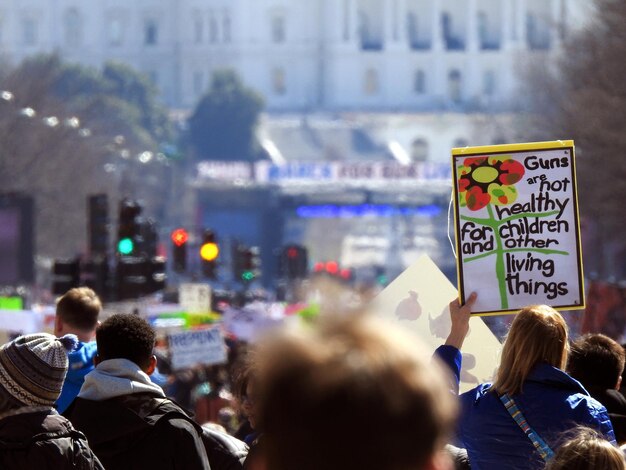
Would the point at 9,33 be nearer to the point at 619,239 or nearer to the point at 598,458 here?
the point at 619,239

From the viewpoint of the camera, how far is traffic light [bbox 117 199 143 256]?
2159 cm

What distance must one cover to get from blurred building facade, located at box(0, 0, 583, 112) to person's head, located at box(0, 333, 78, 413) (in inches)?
4541

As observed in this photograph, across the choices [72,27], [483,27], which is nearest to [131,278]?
[72,27]

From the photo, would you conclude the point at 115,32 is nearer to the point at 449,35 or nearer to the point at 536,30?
the point at 449,35

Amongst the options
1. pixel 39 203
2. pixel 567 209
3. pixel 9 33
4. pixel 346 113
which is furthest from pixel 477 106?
pixel 567 209

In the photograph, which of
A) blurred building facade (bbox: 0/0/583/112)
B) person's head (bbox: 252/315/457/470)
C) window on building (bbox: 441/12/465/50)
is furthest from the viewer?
window on building (bbox: 441/12/465/50)

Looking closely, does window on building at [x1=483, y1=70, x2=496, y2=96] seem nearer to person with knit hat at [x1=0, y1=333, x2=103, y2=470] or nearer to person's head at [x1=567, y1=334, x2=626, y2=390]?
person's head at [x1=567, y1=334, x2=626, y2=390]

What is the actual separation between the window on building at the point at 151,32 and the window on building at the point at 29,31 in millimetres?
8337

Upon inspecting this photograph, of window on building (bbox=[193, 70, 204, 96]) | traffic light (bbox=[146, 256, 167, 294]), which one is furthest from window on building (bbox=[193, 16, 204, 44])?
traffic light (bbox=[146, 256, 167, 294])

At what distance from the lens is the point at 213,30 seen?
4956 inches

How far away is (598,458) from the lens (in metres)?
3.90

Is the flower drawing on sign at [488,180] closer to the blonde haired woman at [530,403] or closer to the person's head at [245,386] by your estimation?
the person's head at [245,386]

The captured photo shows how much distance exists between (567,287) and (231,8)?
396ft

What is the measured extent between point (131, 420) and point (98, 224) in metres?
19.0
